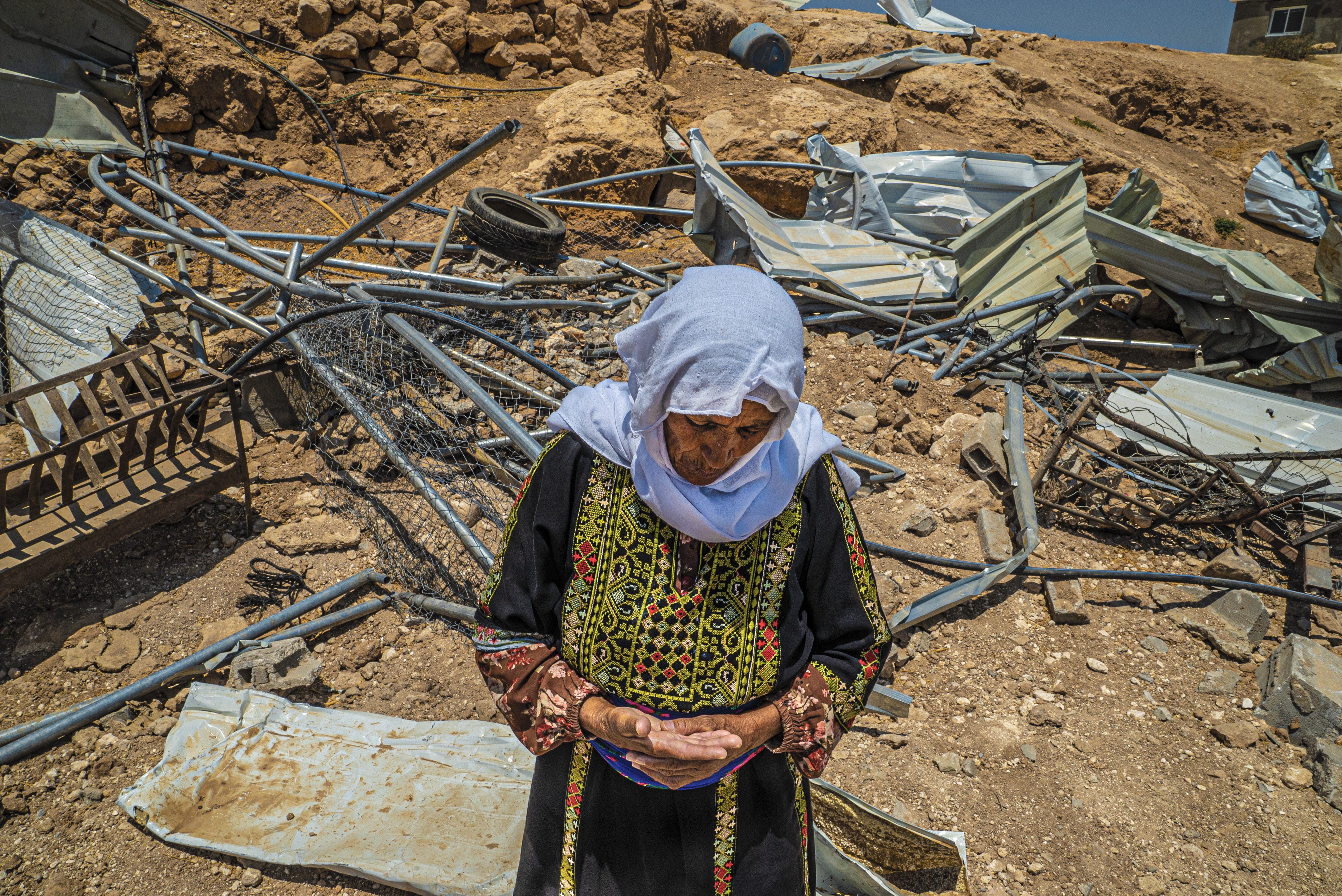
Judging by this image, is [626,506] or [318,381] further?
[318,381]

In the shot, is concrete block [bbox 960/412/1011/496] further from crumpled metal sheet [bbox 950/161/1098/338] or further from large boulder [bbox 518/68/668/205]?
large boulder [bbox 518/68/668/205]

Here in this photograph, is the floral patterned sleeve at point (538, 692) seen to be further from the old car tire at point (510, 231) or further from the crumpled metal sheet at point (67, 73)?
the crumpled metal sheet at point (67, 73)

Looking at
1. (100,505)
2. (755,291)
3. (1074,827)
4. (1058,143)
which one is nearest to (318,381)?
(100,505)

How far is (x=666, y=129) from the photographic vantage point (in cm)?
839

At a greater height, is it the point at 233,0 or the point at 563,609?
the point at 233,0

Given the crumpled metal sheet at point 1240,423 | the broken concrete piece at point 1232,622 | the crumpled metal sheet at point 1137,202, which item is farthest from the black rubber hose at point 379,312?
the crumpled metal sheet at point 1137,202

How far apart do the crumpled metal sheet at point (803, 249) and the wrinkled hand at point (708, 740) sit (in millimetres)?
4706

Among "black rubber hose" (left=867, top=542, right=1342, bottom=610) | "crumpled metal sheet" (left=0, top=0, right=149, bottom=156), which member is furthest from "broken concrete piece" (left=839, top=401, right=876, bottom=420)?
"crumpled metal sheet" (left=0, top=0, right=149, bottom=156)

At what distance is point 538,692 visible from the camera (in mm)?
1302

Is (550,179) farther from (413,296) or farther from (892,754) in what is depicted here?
(892,754)

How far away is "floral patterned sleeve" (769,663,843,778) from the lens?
1296 millimetres

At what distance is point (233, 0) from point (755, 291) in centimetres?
1051

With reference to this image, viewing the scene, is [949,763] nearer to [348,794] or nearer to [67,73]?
[348,794]

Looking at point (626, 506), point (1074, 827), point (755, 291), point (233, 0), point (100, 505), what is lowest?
point (1074, 827)
